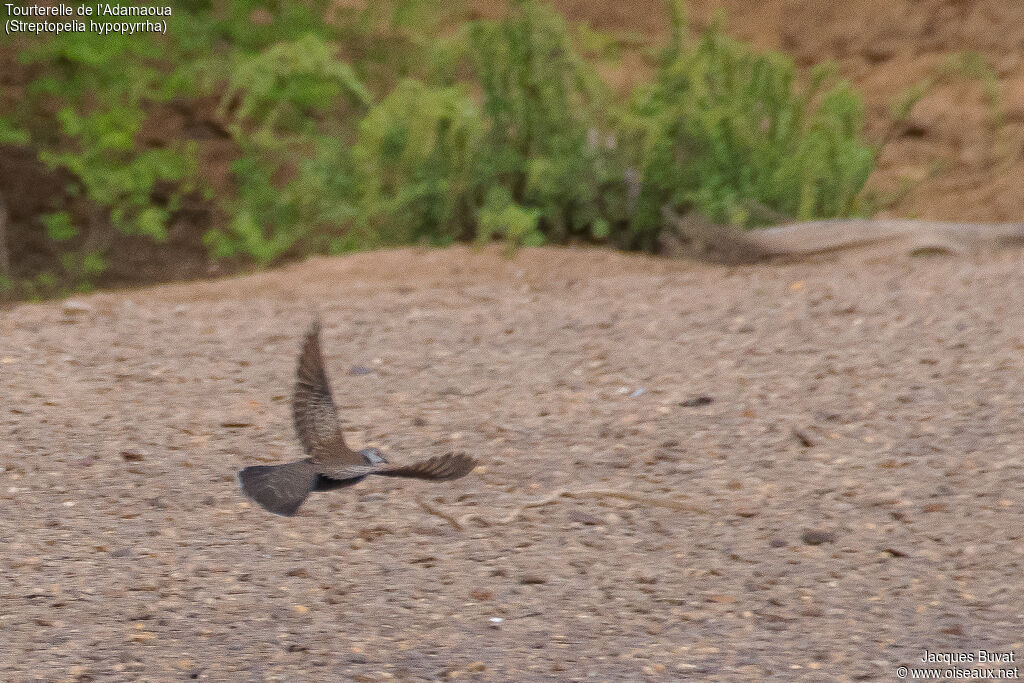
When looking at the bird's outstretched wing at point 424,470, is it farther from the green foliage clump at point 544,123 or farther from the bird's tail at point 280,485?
the green foliage clump at point 544,123

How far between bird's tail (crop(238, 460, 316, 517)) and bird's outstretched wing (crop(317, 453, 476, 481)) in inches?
1.6

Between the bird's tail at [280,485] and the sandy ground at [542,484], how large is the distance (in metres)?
0.20

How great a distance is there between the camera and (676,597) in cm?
228

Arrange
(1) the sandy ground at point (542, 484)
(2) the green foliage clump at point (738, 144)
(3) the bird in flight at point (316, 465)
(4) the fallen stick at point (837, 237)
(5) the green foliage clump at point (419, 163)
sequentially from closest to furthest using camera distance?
(1) the sandy ground at point (542, 484) → (3) the bird in flight at point (316, 465) → (4) the fallen stick at point (837, 237) → (5) the green foliage clump at point (419, 163) → (2) the green foliage clump at point (738, 144)

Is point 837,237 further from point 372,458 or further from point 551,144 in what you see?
point 372,458

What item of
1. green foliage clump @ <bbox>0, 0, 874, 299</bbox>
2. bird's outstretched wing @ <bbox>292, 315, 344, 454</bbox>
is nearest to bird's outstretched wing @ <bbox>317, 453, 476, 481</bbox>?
bird's outstretched wing @ <bbox>292, 315, 344, 454</bbox>

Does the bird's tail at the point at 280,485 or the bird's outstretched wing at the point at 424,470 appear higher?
the bird's outstretched wing at the point at 424,470

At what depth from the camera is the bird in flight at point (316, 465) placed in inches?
87.2

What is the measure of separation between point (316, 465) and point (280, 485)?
4.1 inches

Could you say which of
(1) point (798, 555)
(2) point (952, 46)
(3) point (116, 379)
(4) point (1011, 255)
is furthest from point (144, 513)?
(2) point (952, 46)

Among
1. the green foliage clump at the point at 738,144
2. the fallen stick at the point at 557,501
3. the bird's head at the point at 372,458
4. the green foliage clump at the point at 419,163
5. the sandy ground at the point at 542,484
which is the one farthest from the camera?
the green foliage clump at the point at 738,144

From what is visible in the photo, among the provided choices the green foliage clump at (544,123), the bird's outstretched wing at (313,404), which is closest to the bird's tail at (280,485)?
the bird's outstretched wing at (313,404)

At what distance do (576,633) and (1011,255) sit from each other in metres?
3.02

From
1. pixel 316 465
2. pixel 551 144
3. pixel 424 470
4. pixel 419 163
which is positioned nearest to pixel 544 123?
pixel 551 144
